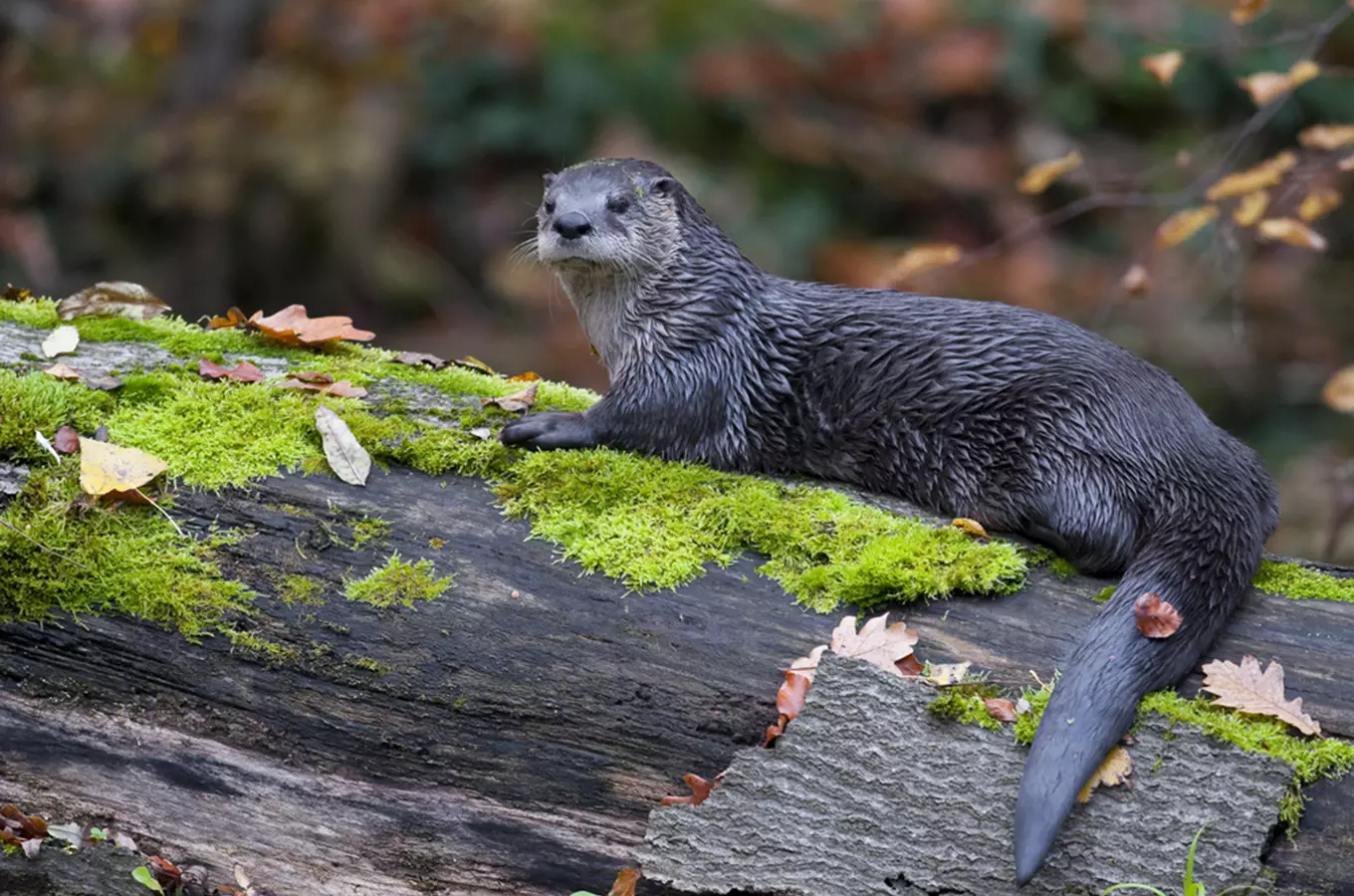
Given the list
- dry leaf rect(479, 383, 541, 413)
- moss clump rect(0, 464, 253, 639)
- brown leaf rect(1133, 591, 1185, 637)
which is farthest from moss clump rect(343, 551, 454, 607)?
brown leaf rect(1133, 591, 1185, 637)

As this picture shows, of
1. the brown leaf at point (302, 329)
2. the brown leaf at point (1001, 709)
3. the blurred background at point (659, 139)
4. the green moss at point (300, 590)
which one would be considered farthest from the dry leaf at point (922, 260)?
the blurred background at point (659, 139)

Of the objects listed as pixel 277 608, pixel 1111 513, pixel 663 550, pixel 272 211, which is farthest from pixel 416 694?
pixel 272 211

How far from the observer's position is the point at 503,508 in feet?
10.9

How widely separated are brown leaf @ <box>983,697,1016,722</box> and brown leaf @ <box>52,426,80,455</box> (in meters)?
2.34

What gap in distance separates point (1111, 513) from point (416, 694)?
1791 mm

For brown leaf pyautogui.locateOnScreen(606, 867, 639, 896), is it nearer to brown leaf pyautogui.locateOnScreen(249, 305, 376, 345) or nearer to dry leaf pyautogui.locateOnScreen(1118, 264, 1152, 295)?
brown leaf pyautogui.locateOnScreen(249, 305, 376, 345)

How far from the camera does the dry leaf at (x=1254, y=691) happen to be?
280 cm

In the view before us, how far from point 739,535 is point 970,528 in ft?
2.08

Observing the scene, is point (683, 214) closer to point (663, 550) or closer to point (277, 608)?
point (663, 550)

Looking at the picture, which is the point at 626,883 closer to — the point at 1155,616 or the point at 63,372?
the point at 1155,616

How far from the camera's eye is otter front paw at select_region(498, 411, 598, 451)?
3.58 meters

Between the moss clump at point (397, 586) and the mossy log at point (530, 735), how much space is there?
0.06 feet

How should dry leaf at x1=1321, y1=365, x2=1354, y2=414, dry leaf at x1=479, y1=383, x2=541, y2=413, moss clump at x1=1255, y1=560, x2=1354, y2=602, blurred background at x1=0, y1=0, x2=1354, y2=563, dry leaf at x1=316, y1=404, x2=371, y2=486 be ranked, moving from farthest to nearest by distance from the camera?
1. blurred background at x1=0, y1=0, x2=1354, y2=563
2. dry leaf at x1=1321, y1=365, x2=1354, y2=414
3. dry leaf at x1=479, y1=383, x2=541, y2=413
4. dry leaf at x1=316, y1=404, x2=371, y2=486
5. moss clump at x1=1255, y1=560, x2=1354, y2=602

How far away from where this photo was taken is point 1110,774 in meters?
2.69
